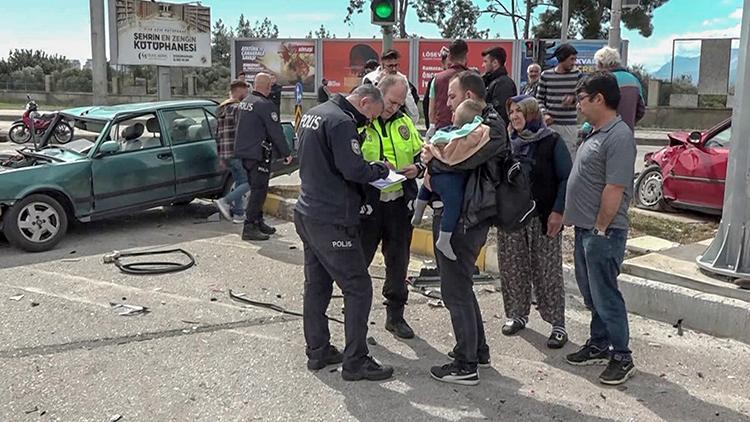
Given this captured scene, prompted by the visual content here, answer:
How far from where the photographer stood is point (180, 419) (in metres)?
3.98

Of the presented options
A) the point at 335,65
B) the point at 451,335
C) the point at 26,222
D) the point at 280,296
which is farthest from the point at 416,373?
the point at 335,65

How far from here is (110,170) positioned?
8.17 m

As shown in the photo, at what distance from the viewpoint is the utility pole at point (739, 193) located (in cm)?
571

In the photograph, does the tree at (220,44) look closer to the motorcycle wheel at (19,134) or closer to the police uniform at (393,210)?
the motorcycle wheel at (19,134)

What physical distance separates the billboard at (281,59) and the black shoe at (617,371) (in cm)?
2865

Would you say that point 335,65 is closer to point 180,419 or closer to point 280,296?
point 280,296

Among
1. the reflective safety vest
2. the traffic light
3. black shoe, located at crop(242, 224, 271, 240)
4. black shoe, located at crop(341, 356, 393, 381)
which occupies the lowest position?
black shoe, located at crop(341, 356, 393, 381)

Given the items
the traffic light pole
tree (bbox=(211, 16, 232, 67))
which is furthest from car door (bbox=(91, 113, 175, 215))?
tree (bbox=(211, 16, 232, 67))

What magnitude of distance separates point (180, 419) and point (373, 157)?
200 cm

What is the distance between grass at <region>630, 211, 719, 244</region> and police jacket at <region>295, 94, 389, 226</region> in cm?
432

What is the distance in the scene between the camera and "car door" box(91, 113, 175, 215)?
815cm

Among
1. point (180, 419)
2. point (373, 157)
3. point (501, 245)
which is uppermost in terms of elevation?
point (373, 157)

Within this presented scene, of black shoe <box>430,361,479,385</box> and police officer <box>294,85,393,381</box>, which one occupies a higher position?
police officer <box>294,85,393,381</box>

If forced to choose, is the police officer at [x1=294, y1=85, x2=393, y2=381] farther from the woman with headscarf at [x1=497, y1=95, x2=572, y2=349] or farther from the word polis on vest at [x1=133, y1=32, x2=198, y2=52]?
the word polis on vest at [x1=133, y1=32, x2=198, y2=52]
